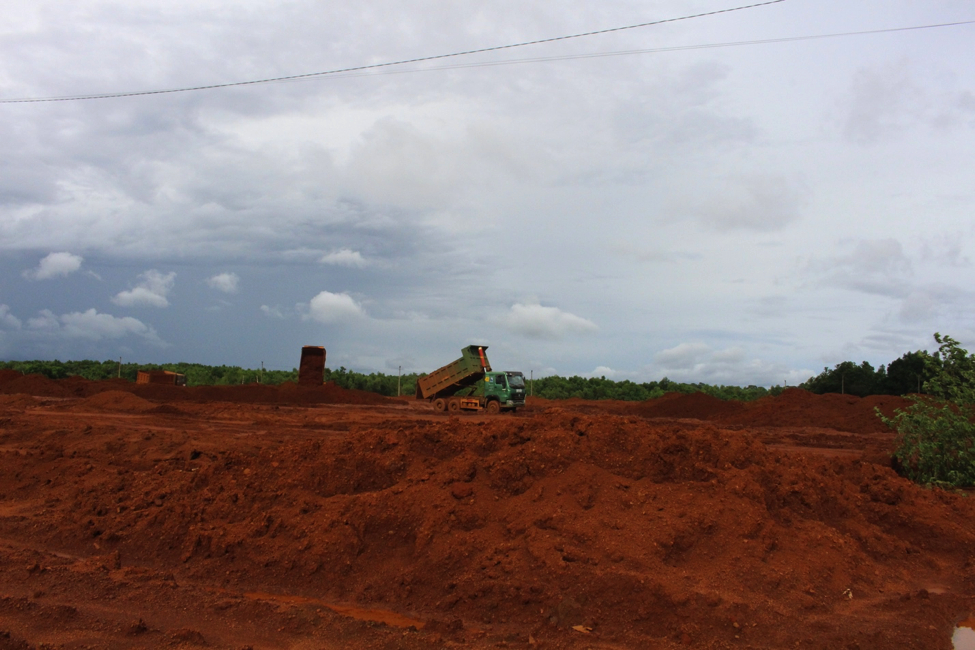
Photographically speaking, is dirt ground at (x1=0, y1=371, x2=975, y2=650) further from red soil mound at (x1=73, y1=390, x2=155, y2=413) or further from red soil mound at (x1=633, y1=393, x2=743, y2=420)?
red soil mound at (x1=633, y1=393, x2=743, y2=420)

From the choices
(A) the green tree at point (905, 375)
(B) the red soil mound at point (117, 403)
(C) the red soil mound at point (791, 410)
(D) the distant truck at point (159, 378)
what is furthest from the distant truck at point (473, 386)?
(A) the green tree at point (905, 375)

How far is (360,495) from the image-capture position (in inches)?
318

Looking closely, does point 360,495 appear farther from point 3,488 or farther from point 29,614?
point 3,488

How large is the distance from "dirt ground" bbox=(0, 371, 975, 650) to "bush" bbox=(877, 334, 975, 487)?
2563 millimetres

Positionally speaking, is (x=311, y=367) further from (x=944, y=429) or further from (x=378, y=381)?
(x=944, y=429)

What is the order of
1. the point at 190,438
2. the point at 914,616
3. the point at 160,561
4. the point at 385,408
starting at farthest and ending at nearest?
the point at 385,408 < the point at 190,438 < the point at 160,561 < the point at 914,616

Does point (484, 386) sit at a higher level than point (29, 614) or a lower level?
higher

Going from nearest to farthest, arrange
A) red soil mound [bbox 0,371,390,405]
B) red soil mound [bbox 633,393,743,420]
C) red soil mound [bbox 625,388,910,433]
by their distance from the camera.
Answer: red soil mound [bbox 625,388,910,433] → red soil mound [bbox 0,371,390,405] → red soil mound [bbox 633,393,743,420]

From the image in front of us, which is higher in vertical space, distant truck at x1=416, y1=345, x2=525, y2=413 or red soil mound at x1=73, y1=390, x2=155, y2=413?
distant truck at x1=416, y1=345, x2=525, y2=413

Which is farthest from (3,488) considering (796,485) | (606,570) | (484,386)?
(484,386)

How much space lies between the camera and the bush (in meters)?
12.1

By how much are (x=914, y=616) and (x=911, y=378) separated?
36200 mm

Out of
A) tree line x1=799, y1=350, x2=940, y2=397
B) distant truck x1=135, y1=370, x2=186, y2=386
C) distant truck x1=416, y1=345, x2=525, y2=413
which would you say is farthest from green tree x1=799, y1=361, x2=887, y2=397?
distant truck x1=135, y1=370, x2=186, y2=386

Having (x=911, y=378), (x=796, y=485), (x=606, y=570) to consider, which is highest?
(x=911, y=378)
